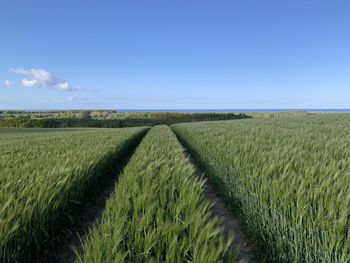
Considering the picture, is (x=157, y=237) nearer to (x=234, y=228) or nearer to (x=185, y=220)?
(x=185, y=220)

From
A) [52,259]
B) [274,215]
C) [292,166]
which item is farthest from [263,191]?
[52,259]

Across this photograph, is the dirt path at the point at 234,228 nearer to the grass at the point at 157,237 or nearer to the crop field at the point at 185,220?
the crop field at the point at 185,220

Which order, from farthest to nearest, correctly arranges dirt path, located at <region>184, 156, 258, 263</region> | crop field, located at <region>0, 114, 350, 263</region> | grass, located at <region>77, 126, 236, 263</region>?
dirt path, located at <region>184, 156, 258, 263</region> < crop field, located at <region>0, 114, 350, 263</region> < grass, located at <region>77, 126, 236, 263</region>

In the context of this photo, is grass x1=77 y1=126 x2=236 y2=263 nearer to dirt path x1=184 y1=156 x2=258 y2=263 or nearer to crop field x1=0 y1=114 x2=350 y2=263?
crop field x1=0 y1=114 x2=350 y2=263

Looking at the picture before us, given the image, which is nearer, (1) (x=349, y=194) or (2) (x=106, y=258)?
(2) (x=106, y=258)

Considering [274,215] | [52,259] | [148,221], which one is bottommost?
[52,259]

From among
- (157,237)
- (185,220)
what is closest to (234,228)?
(185,220)

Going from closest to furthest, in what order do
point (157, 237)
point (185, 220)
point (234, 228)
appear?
1. point (157, 237)
2. point (185, 220)
3. point (234, 228)

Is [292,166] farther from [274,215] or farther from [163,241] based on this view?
[163,241]

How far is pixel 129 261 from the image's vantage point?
1.86 metres

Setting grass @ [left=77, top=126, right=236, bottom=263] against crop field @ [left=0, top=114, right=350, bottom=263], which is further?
crop field @ [left=0, top=114, right=350, bottom=263]

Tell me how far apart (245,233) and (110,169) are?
5.07 metres

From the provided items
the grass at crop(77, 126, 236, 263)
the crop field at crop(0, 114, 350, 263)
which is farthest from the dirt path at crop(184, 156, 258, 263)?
the grass at crop(77, 126, 236, 263)

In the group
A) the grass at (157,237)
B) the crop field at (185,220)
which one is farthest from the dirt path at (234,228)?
the grass at (157,237)
